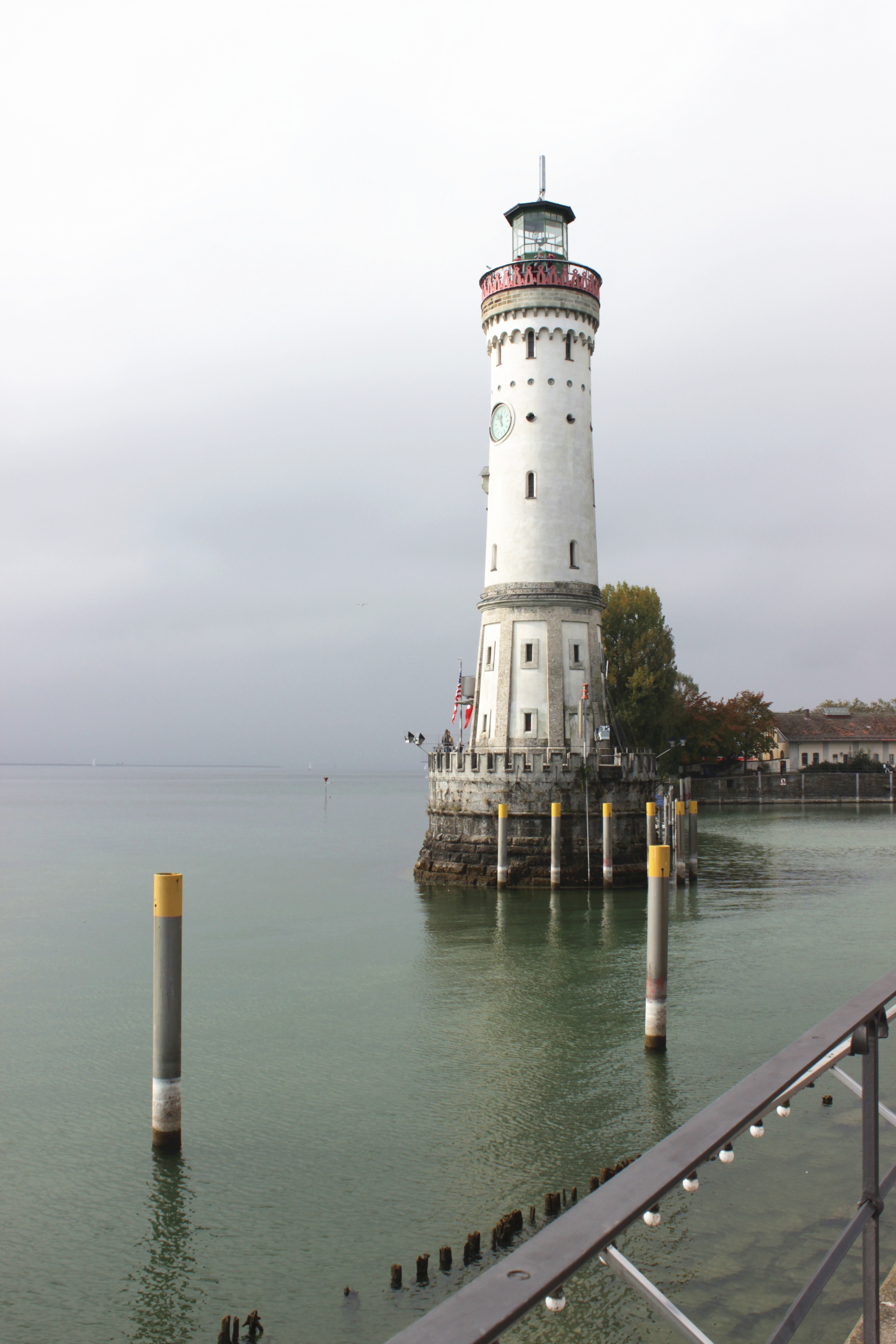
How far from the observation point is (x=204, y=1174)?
12508 millimetres

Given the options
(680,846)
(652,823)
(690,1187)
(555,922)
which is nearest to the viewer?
(690,1187)

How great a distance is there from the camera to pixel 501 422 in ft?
132

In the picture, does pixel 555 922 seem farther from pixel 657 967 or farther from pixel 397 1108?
pixel 397 1108

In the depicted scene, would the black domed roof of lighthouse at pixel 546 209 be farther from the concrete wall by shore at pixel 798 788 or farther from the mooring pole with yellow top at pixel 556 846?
the concrete wall by shore at pixel 798 788

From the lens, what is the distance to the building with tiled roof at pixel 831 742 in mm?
109938

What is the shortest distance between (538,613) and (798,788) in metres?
68.4

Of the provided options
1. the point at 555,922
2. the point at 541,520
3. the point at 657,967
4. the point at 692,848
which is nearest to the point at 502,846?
the point at 555,922

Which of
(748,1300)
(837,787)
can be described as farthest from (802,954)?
(837,787)

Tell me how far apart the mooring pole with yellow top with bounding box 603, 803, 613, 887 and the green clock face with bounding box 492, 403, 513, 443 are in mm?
14871

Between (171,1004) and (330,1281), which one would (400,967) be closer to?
(171,1004)

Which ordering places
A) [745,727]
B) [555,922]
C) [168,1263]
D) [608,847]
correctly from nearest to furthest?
[168,1263]
[555,922]
[608,847]
[745,727]

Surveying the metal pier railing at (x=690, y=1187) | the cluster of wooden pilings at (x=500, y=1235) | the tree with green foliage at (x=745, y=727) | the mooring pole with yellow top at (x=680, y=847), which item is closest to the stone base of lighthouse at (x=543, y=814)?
the mooring pole with yellow top at (x=680, y=847)

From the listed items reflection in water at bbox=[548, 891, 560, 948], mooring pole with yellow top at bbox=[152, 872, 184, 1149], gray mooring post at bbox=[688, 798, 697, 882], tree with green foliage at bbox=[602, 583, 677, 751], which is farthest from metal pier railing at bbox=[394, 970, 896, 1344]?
tree with green foliage at bbox=[602, 583, 677, 751]

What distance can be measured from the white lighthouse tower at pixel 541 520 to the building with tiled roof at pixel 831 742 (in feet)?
248
